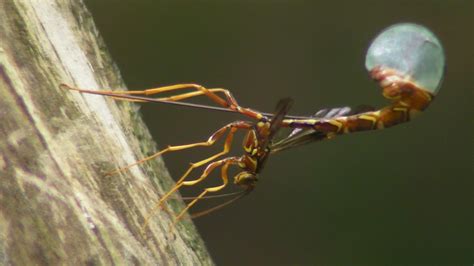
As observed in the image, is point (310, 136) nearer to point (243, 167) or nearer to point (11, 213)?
point (243, 167)

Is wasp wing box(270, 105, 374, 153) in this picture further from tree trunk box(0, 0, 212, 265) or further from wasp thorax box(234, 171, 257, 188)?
tree trunk box(0, 0, 212, 265)

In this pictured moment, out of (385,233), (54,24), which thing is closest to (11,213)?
(54,24)

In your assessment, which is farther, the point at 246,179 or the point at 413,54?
the point at 246,179

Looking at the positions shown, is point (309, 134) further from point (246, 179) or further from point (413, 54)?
point (413, 54)

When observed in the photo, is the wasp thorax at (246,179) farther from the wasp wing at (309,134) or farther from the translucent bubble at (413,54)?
the translucent bubble at (413,54)

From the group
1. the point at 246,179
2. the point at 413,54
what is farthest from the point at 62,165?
the point at 413,54

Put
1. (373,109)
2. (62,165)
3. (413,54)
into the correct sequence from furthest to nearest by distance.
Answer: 1. (373,109)
2. (413,54)
3. (62,165)
